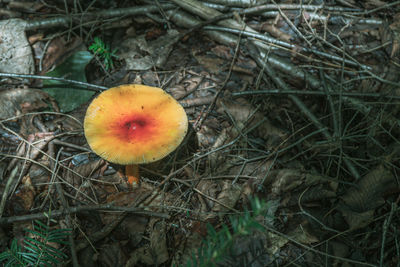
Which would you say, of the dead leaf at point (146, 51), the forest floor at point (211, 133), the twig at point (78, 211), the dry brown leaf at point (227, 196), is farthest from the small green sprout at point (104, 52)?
the dry brown leaf at point (227, 196)

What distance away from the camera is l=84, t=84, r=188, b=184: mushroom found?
232 centimetres

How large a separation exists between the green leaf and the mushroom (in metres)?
0.87

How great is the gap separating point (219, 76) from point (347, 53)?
64.3 inches

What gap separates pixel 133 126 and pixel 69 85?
54.2 inches

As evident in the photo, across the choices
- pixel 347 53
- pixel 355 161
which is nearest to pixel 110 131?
pixel 355 161

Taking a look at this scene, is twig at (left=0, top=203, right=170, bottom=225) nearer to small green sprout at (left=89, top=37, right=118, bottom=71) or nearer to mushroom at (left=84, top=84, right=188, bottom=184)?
mushroom at (left=84, top=84, right=188, bottom=184)

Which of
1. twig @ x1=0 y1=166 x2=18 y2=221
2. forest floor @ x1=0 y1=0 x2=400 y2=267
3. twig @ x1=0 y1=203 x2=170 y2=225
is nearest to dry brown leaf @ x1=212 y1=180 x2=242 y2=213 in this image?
forest floor @ x1=0 y1=0 x2=400 y2=267

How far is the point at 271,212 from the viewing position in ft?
8.13

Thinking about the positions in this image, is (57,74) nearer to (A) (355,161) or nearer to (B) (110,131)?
(B) (110,131)

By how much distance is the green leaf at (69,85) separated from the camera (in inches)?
129

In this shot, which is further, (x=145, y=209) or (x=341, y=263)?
(x=145, y=209)

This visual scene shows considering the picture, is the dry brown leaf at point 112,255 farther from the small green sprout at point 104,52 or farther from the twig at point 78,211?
the small green sprout at point 104,52

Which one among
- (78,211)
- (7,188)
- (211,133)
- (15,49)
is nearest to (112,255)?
(78,211)

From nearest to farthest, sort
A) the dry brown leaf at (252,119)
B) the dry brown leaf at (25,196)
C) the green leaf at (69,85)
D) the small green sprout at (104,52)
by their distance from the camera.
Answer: the dry brown leaf at (25,196) < the dry brown leaf at (252,119) < the green leaf at (69,85) < the small green sprout at (104,52)
